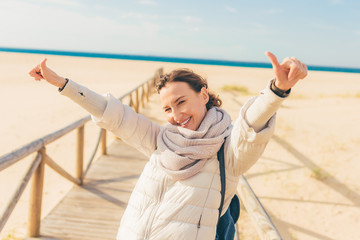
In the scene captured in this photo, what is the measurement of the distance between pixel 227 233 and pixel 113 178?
3369mm

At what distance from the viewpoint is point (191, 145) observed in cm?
144

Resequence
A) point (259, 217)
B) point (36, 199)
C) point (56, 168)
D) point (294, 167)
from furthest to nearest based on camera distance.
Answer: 1. point (294, 167)
2. point (56, 168)
3. point (36, 199)
4. point (259, 217)

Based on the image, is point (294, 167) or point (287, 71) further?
point (294, 167)

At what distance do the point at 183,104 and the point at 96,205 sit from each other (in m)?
2.68

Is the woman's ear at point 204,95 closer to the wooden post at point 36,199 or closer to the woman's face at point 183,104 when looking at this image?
the woman's face at point 183,104

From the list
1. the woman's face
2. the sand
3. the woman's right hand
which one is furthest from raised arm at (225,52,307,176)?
the woman's right hand

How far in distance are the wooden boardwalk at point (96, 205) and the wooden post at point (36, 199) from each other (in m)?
0.14

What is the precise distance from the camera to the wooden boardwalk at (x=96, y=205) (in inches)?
124

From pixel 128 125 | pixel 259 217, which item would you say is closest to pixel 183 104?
pixel 128 125

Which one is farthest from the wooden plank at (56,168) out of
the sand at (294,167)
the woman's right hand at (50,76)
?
the woman's right hand at (50,76)

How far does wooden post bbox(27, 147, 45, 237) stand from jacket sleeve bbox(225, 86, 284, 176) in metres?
2.05

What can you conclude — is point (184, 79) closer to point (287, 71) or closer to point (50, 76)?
point (287, 71)

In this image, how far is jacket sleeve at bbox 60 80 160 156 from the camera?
1.56m

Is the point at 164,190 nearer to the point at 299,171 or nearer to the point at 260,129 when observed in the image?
the point at 260,129
